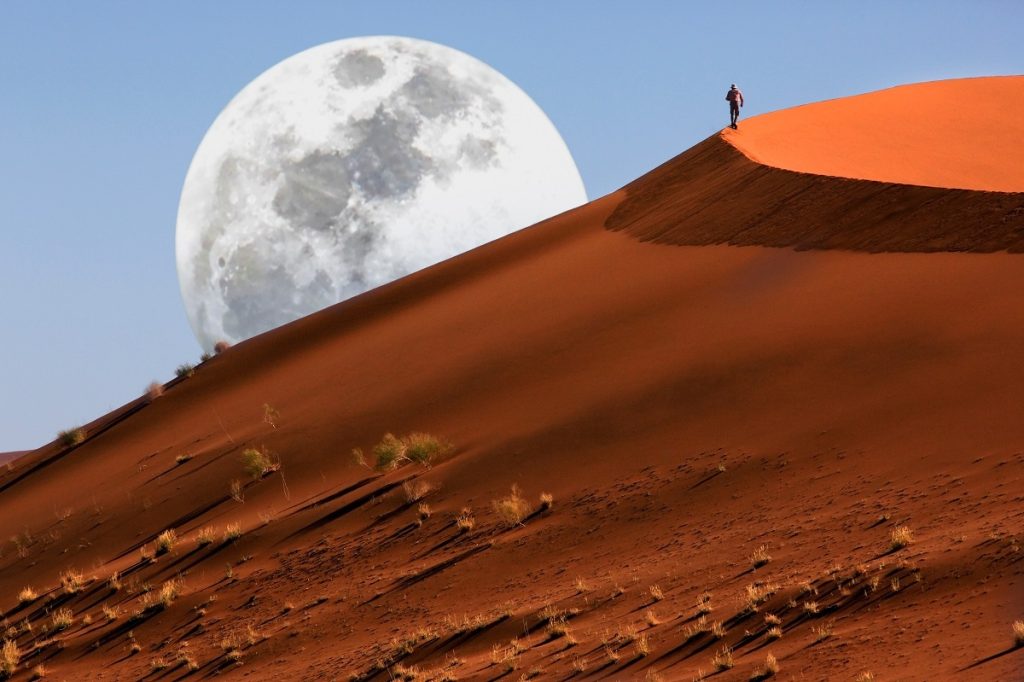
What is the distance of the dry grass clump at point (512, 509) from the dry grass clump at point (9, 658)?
609 cm

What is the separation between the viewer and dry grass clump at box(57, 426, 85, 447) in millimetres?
32062

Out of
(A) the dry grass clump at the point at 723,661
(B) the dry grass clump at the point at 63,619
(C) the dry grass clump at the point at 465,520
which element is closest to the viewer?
(A) the dry grass clump at the point at 723,661

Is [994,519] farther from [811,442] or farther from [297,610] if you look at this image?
[297,610]

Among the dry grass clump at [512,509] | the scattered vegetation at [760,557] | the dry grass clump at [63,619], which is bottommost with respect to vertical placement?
the scattered vegetation at [760,557]

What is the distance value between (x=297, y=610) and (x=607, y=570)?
399 centimetres

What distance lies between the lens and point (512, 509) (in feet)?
64.2

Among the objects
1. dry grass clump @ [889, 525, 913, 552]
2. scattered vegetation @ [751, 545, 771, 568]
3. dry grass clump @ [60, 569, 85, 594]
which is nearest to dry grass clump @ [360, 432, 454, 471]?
dry grass clump @ [60, 569, 85, 594]

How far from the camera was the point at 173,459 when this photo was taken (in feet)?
89.9

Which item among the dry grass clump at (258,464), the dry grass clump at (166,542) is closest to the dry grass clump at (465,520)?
the dry grass clump at (166,542)

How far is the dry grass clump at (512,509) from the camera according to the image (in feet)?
64.1

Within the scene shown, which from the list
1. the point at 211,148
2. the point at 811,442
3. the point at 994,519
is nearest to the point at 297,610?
the point at 811,442

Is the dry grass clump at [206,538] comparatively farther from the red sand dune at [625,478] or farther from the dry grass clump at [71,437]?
the dry grass clump at [71,437]

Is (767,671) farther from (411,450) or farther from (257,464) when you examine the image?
(257,464)

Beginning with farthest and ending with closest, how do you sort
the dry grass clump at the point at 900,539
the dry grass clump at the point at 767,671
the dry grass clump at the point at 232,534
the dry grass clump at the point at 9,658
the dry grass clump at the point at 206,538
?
the dry grass clump at the point at 206,538
the dry grass clump at the point at 232,534
the dry grass clump at the point at 9,658
the dry grass clump at the point at 900,539
the dry grass clump at the point at 767,671
